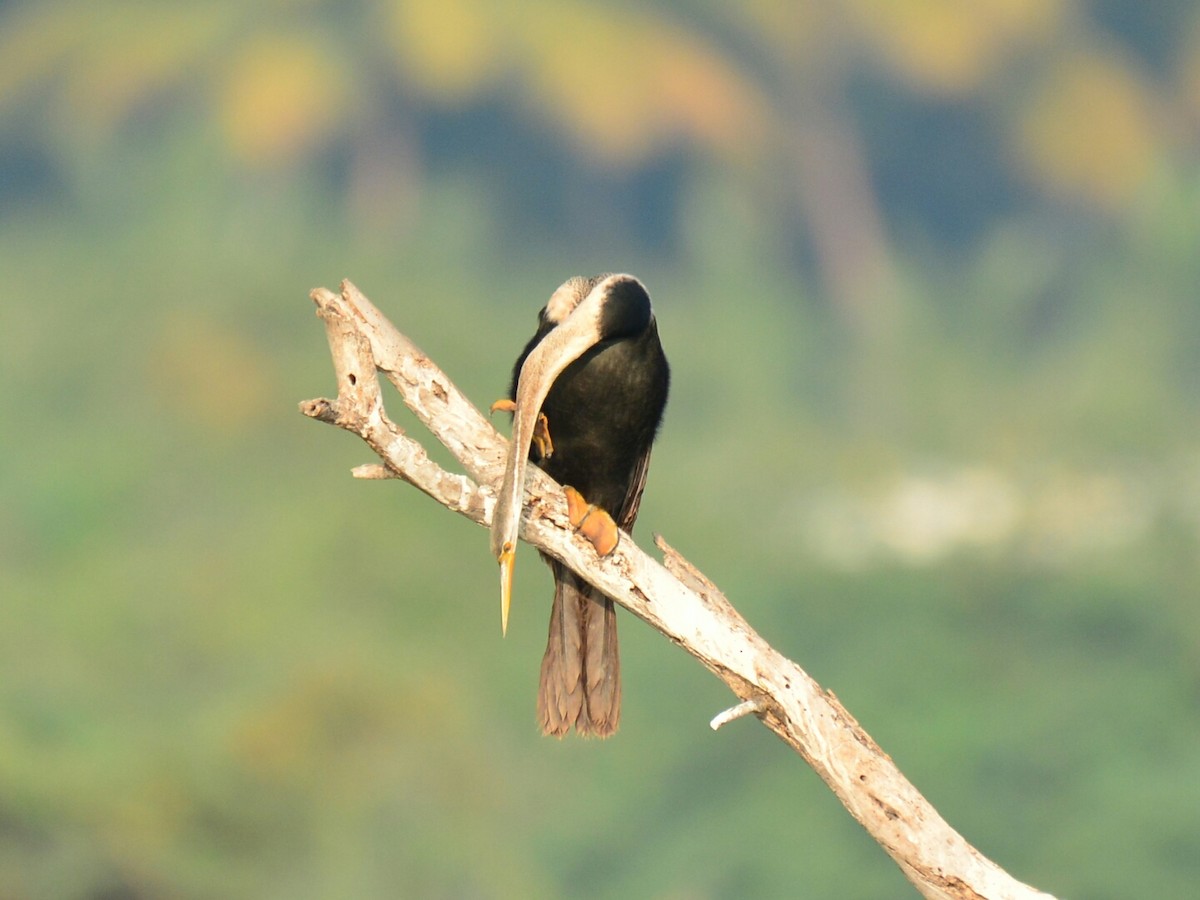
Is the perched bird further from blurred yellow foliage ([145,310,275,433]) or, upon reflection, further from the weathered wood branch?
blurred yellow foliage ([145,310,275,433])

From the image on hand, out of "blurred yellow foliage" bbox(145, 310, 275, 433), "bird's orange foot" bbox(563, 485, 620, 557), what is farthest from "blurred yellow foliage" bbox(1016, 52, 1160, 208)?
"bird's orange foot" bbox(563, 485, 620, 557)

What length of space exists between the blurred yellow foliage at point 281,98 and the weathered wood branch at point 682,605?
9884 millimetres

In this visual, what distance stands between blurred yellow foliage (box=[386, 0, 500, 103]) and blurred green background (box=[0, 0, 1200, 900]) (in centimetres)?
3

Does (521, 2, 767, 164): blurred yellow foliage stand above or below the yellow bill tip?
above

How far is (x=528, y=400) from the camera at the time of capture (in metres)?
2.78

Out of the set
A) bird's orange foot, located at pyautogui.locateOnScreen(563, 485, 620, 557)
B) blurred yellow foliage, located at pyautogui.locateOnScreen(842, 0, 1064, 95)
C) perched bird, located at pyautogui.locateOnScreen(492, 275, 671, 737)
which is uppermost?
blurred yellow foliage, located at pyautogui.locateOnScreen(842, 0, 1064, 95)

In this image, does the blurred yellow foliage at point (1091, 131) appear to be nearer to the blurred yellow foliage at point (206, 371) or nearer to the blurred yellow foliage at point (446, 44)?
the blurred yellow foliage at point (446, 44)

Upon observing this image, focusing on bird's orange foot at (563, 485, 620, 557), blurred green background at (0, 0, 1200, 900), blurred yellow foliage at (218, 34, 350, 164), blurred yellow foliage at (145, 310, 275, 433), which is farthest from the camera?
blurred yellow foliage at (218, 34, 350, 164)

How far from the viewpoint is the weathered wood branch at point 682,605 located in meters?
2.70

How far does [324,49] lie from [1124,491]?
7094 mm

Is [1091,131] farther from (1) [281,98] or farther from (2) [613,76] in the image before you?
(1) [281,98]

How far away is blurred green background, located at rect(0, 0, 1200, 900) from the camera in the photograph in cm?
871

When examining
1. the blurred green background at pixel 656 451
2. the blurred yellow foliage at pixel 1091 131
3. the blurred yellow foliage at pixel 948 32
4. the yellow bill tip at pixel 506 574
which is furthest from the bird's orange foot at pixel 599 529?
the blurred yellow foliage at pixel 1091 131

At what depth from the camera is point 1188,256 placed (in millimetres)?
12945
